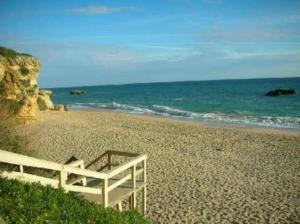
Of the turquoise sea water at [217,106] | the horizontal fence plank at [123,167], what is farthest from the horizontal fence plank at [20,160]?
the turquoise sea water at [217,106]

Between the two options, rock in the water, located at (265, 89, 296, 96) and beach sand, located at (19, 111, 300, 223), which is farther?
rock in the water, located at (265, 89, 296, 96)

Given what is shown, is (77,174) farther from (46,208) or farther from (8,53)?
(8,53)

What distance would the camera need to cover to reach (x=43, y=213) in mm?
4391

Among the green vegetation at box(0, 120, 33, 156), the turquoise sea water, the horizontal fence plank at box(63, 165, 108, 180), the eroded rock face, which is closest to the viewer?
the horizontal fence plank at box(63, 165, 108, 180)

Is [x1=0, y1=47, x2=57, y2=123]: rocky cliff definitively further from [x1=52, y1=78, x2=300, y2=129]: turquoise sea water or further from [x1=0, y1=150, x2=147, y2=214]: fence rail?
[x1=52, y1=78, x2=300, y2=129]: turquoise sea water

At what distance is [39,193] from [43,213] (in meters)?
0.55

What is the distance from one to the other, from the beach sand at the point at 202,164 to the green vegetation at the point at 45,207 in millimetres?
4423

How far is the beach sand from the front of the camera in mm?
10234

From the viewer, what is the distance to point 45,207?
4.61 m

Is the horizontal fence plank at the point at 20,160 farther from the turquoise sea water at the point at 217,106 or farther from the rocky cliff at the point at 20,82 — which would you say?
the turquoise sea water at the point at 217,106

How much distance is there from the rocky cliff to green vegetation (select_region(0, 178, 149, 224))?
1672 cm

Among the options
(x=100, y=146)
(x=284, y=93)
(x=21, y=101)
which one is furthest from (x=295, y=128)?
(x=284, y=93)

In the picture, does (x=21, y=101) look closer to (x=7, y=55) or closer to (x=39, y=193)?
(x=7, y=55)

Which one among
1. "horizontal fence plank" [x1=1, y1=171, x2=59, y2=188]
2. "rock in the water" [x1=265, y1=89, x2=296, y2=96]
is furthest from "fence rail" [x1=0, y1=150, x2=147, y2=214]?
"rock in the water" [x1=265, y1=89, x2=296, y2=96]
